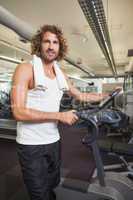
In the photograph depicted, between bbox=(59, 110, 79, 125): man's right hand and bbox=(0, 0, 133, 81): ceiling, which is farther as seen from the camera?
bbox=(0, 0, 133, 81): ceiling

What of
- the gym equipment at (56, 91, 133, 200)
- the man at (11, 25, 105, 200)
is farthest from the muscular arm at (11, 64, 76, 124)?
the gym equipment at (56, 91, 133, 200)

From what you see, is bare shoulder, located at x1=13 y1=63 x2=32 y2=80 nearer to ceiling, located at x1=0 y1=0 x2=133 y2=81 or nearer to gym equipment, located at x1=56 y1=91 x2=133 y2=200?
gym equipment, located at x1=56 y1=91 x2=133 y2=200

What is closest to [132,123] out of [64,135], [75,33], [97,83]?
[64,135]

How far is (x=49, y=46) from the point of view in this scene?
1.27 meters

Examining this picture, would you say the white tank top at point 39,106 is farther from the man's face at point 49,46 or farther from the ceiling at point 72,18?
the ceiling at point 72,18

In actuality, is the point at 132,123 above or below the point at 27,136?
below

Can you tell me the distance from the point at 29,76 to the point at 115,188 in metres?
1.22

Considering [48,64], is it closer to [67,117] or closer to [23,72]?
[23,72]

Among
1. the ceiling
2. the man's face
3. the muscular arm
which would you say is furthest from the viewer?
the ceiling

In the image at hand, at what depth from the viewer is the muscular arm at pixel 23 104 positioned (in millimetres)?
1129

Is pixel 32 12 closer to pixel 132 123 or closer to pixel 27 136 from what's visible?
pixel 132 123

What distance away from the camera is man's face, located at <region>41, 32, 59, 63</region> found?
4.17 feet

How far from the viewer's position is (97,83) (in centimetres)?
1562

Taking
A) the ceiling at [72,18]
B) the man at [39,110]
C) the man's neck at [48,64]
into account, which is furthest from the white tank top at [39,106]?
the ceiling at [72,18]
